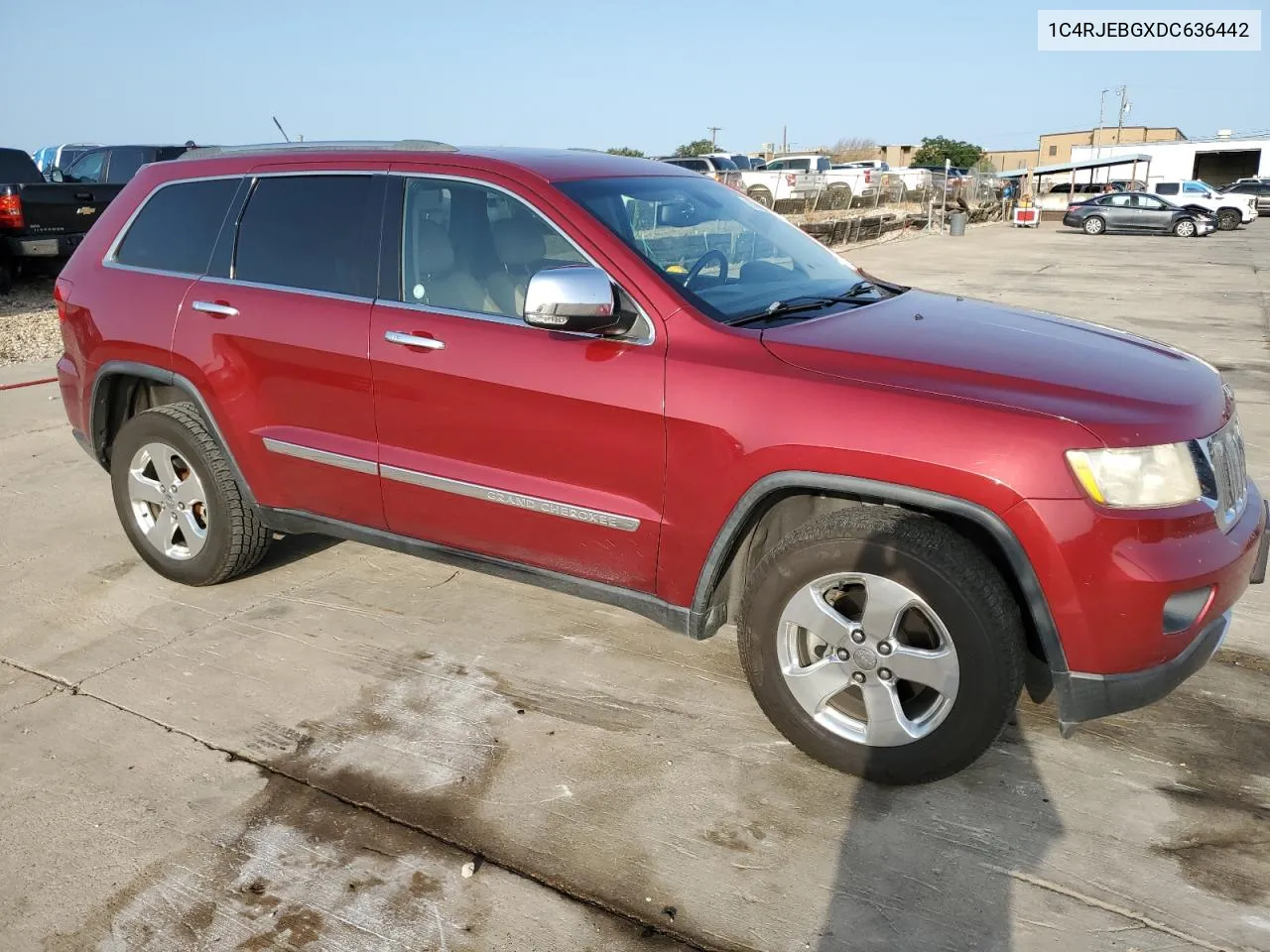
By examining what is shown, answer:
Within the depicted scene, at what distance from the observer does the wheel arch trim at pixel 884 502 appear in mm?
2652

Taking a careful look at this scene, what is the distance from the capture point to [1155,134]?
96.1 metres

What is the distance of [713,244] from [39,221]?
11190 millimetres

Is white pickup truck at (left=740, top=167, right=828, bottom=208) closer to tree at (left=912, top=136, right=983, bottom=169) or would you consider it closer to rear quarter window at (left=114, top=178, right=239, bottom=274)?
rear quarter window at (left=114, top=178, right=239, bottom=274)

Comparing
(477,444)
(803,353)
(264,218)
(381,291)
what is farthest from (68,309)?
(803,353)

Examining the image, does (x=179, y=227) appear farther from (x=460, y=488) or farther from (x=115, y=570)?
(x=460, y=488)

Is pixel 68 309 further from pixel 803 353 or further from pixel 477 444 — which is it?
pixel 803 353

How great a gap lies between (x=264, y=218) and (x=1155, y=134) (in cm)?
10995

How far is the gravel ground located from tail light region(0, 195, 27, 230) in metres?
1.04

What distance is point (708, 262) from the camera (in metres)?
3.51

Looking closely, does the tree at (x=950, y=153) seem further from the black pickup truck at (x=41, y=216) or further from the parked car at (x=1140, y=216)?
the black pickup truck at (x=41, y=216)

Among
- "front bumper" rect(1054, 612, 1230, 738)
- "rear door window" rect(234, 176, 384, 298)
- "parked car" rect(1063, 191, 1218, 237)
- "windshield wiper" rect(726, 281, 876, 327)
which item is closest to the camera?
"front bumper" rect(1054, 612, 1230, 738)

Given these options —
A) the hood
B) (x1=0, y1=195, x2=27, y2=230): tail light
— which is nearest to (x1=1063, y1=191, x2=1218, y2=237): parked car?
(x1=0, y1=195, x2=27, y2=230): tail light

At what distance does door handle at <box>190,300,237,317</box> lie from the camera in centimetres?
398

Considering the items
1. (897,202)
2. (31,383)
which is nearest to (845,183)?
(897,202)
